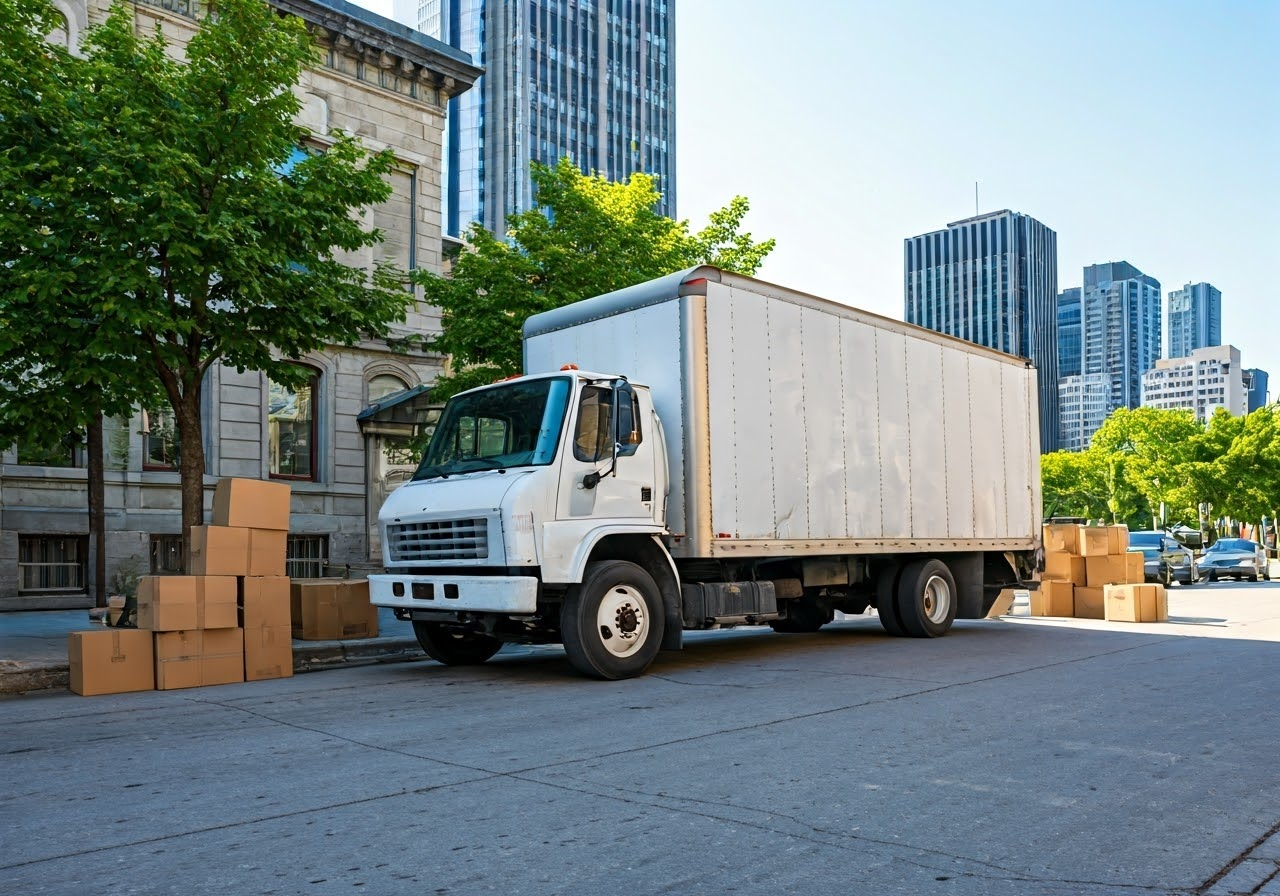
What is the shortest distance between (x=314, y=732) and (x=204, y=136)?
764 centimetres

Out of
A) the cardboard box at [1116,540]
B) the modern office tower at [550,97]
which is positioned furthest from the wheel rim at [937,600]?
the modern office tower at [550,97]

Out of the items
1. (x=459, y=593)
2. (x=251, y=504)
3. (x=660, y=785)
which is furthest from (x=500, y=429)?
(x=660, y=785)

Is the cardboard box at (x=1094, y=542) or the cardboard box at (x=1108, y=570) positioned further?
the cardboard box at (x=1094, y=542)

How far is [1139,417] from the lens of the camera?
191ft

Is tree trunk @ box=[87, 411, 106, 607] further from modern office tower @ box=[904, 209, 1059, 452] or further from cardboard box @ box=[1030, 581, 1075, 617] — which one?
modern office tower @ box=[904, 209, 1059, 452]

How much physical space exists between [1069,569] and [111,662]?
46.4ft

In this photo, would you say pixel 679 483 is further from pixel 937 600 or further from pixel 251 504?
pixel 937 600

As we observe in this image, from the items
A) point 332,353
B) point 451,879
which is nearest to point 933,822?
point 451,879

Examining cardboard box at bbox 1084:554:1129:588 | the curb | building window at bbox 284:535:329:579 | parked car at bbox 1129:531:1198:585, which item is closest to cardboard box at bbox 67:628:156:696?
the curb

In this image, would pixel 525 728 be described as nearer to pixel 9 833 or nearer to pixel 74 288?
pixel 9 833

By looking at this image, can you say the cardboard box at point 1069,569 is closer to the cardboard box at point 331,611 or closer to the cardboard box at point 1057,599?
the cardboard box at point 1057,599

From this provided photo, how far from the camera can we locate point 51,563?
19.3m

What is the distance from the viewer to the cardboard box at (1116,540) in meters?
18.0

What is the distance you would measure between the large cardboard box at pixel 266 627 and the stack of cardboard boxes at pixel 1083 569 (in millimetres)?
11911
